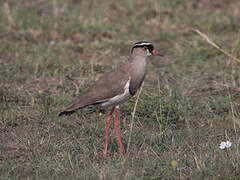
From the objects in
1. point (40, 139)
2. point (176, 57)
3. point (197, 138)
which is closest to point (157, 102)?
point (197, 138)

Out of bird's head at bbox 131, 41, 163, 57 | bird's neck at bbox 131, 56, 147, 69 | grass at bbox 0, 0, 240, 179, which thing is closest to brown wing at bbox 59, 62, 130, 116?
bird's neck at bbox 131, 56, 147, 69

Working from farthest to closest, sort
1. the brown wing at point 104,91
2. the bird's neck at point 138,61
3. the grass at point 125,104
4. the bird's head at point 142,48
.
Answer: the bird's head at point 142,48
the bird's neck at point 138,61
the brown wing at point 104,91
the grass at point 125,104

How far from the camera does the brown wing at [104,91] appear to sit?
4.83 meters

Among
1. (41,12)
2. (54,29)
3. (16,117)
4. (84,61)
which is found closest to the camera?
(16,117)

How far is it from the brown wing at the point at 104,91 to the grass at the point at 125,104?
1.30 feet

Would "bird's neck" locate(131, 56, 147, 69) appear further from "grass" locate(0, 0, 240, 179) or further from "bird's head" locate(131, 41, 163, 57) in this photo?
"grass" locate(0, 0, 240, 179)

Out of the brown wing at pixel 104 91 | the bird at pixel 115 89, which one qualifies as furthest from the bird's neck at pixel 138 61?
the brown wing at pixel 104 91

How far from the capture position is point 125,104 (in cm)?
594

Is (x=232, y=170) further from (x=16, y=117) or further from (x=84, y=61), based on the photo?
(x=84, y=61)

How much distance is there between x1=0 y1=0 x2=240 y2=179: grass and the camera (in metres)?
4.43

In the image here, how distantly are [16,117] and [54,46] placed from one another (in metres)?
2.38

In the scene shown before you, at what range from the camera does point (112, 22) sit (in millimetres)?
8680

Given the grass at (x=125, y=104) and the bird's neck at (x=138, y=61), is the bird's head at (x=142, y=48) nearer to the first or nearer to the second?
the bird's neck at (x=138, y=61)

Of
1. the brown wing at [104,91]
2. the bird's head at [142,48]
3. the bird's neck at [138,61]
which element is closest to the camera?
the brown wing at [104,91]
